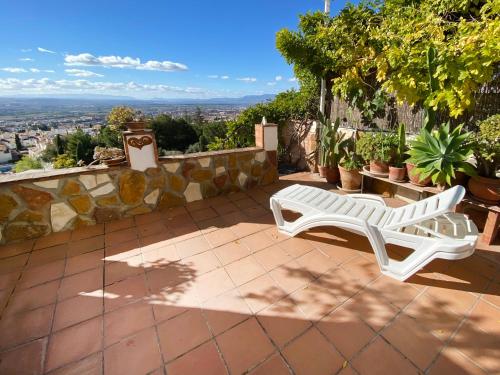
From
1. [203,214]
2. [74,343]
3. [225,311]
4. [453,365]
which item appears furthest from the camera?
[203,214]

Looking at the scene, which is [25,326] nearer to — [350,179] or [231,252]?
[231,252]

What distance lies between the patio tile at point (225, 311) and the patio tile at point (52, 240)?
95.4 inches

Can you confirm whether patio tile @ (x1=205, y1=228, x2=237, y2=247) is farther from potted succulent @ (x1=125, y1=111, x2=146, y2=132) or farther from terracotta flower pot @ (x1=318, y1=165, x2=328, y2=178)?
terracotta flower pot @ (x1=318, y1=165, x2=328, y2=178)

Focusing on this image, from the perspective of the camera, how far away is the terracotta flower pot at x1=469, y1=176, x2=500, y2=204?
262 centimetres

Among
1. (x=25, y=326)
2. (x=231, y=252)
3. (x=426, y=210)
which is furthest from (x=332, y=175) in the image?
(x=25, y=326)

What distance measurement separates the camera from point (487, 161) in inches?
108

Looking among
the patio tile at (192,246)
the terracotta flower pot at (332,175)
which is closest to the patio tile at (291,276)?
the patio tile at (192,246)

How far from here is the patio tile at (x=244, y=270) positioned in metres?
2.31

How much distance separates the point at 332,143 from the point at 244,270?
11.5ft

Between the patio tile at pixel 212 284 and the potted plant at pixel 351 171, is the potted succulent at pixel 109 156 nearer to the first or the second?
the patio tile at pixel 212 284

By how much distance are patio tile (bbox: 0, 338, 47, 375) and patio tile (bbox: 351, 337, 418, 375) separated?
6.90ft

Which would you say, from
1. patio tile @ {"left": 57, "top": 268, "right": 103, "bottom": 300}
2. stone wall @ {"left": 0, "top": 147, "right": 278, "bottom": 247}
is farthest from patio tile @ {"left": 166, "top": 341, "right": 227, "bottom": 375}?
stone wall @ {"left": 0, "top": 147, "right": 278, "bottom": 247}

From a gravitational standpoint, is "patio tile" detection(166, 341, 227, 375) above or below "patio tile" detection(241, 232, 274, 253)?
below

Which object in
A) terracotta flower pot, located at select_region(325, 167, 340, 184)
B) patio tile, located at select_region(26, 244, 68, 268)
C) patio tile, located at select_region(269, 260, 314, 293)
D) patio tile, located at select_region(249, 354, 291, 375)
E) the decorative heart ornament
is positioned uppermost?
the decorative heart ornament
